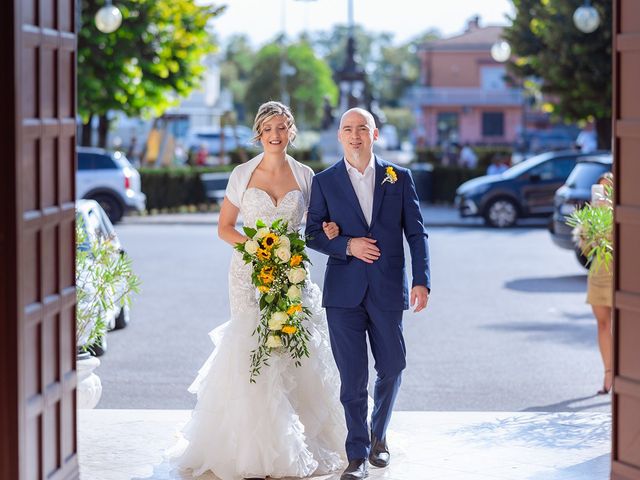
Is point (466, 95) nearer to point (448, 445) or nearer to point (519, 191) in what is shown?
point (519, 191)

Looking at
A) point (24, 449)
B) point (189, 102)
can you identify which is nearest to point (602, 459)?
point (24, 449)

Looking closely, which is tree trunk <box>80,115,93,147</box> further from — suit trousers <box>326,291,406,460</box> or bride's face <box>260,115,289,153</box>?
suit trousers <box>326,291,406,460</box>

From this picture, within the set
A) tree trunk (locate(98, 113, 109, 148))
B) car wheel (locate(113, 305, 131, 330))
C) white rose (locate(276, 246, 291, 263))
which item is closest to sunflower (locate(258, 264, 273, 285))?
white rose (locate(276, 246, 291, 263))

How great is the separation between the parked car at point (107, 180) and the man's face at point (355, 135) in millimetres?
21967

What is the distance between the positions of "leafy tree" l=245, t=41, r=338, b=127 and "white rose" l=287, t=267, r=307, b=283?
10509 cm

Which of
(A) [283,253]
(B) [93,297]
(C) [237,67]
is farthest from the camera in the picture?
(C) [237,67]

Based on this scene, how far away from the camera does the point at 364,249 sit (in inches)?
289

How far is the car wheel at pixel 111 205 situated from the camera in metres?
30.0

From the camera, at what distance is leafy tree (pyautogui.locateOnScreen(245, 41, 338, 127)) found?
370 feet

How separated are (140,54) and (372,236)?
2657 centimetres

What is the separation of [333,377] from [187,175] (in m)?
28.8

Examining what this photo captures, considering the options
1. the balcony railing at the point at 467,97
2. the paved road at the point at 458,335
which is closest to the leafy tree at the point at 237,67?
the balcony railing at the point at 467,97

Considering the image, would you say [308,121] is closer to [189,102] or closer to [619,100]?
[189,102]

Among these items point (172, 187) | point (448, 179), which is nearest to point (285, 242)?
point (172, 187)
